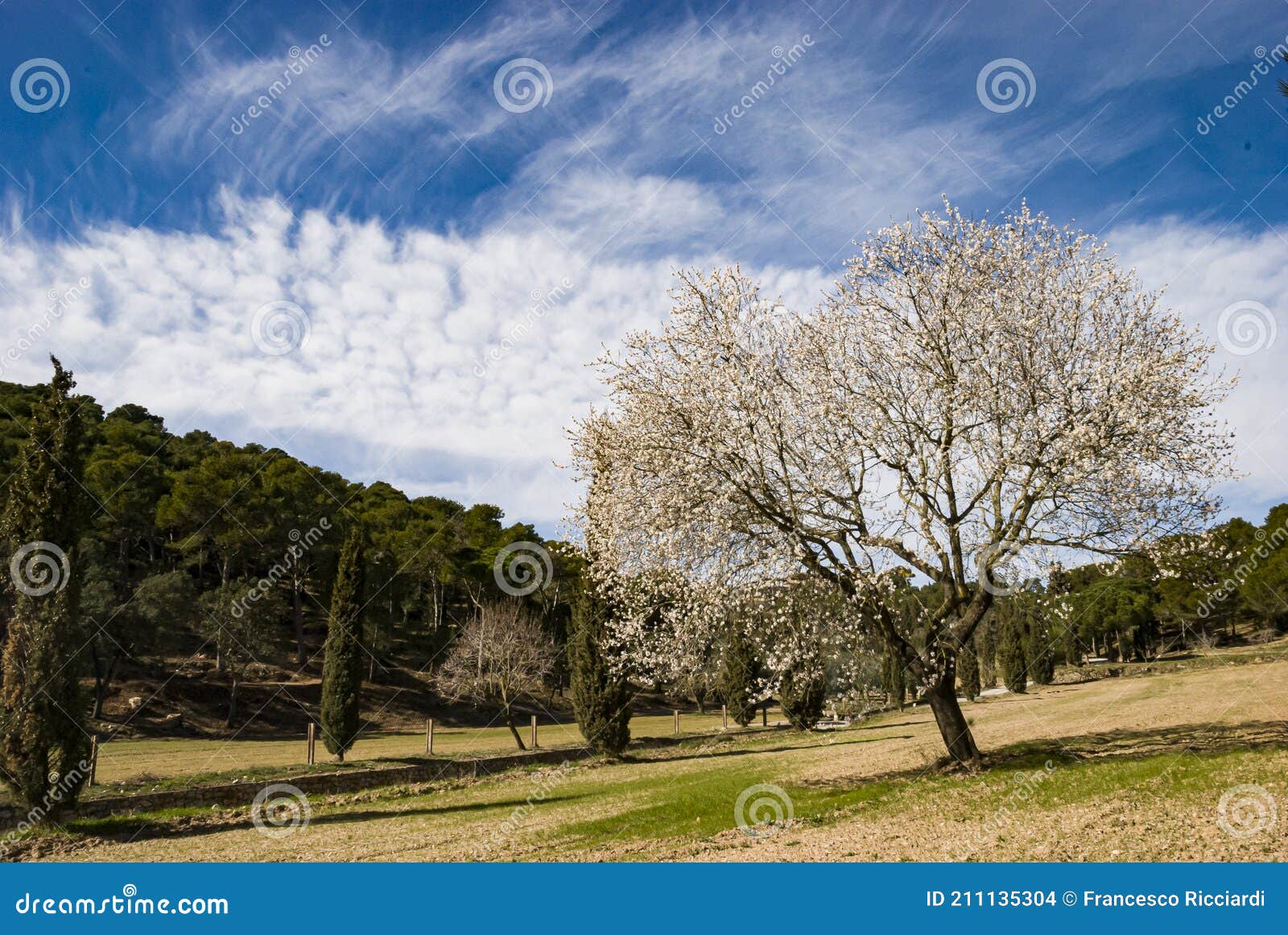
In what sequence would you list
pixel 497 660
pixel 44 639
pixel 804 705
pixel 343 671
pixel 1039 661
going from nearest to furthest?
pixel 44 639, pixel 343 671, pixel 497 660, pixel 804 705, pixel 1039 661

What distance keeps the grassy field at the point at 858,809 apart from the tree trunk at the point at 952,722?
0.45 metres

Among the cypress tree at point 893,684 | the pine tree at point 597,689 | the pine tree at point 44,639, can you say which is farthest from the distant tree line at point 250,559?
the cypress tree at point 893,684

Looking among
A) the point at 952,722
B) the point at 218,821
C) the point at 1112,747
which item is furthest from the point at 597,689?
the point at 1112,747

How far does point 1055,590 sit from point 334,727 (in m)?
23.9

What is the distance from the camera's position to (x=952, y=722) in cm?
1475

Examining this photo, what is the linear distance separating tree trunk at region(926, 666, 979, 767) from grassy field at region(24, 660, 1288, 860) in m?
0.45

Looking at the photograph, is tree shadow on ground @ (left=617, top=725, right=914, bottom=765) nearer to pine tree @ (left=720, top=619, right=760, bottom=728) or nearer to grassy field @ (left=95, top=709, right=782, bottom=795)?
pine tree @ (left=720, top=619, right=760, bottom=728)

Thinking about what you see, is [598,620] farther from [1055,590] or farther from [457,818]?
[1055,590]

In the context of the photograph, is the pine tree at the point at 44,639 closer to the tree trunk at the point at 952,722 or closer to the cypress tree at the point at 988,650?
the tree trunk at the point at 952,722

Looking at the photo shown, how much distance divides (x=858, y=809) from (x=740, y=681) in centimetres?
2555

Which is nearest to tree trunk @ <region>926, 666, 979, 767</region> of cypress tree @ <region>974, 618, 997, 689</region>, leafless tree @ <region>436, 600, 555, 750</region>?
leafless tree @ <region>436, 600, 555, 750</region>

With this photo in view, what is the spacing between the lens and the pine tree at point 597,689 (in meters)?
27.7

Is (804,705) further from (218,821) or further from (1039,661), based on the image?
(1039,661)

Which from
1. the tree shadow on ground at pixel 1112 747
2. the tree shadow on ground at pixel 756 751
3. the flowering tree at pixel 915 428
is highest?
the flowering tree at pixel 915 428
